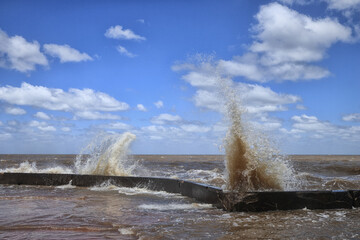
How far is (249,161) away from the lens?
23.6ft

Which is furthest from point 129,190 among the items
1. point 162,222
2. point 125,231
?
point 125,231

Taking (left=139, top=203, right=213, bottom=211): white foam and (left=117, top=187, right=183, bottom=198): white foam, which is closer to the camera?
(left=139, top=203, right=213, bottom=211): white foam

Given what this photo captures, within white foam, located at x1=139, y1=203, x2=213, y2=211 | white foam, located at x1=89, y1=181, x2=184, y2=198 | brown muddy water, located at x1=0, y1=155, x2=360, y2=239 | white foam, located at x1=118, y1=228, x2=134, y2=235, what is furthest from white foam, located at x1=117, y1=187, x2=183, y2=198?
white foam, located at x1=118, y1=228, x2=134, y2=235

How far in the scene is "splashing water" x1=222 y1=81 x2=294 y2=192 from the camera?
7.21m

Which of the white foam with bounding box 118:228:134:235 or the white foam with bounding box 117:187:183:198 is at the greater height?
the white foam with bounding box 118:228:134:235

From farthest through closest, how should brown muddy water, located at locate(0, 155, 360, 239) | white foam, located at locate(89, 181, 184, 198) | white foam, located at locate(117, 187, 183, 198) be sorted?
white foam, located at locate(89, 181, 184, 198), white foam, located at locate(117, 187, 183, 198), brown muddy water, located at locate(0, 155, 360, 239)

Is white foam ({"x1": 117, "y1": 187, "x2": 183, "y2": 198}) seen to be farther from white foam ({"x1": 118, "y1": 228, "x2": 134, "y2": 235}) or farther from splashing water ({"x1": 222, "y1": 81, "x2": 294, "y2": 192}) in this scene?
white foam ({"x1": 118, "y1": 228, "x2": 134, "y2": 235})

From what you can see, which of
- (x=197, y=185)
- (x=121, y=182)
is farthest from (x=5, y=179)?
(x=197, y=185)

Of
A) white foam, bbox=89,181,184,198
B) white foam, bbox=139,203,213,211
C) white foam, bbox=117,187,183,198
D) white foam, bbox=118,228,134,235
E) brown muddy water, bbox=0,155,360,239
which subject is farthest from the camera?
white foam, bbox=89,181,184,198

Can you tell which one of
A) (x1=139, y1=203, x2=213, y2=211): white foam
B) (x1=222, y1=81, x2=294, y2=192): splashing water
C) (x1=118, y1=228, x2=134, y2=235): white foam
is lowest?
(x1=139, y1=203, x2=213, y2=211): white foam

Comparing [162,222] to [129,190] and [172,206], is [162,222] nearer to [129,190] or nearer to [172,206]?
[172,206]

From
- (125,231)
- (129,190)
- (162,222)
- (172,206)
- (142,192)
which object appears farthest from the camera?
(129,190)

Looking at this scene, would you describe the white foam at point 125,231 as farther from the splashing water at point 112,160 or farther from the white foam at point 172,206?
the splashing water at point 112,160

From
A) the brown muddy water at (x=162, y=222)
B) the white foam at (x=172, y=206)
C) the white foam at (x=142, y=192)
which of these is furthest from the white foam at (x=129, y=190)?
the brown muddy water at (x=162, y=222)
